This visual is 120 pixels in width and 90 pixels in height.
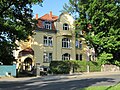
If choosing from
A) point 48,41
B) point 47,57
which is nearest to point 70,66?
point 47,57

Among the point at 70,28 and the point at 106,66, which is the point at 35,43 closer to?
the point at 70,28

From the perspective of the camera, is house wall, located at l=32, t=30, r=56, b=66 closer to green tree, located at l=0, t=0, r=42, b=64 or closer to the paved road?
green tree, located at l=0, t=0, r=42, b=64

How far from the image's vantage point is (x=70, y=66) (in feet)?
165

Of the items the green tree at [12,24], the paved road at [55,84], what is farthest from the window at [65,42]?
the paved road at [55,84]

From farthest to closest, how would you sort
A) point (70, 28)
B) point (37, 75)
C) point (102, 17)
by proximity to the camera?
point (70, 28), point (102, 17), point (37, 75)

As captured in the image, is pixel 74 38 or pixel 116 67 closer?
pixel 116 67

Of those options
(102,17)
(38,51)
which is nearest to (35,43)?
(38,51)

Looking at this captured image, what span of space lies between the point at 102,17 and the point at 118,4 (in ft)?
17.4

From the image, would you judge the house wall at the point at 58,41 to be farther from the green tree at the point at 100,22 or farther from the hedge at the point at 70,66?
the hedge at the point at 70,66

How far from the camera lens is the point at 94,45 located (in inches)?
2212

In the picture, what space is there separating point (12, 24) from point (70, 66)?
19184 millimetres

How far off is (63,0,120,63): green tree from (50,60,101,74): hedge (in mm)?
2791

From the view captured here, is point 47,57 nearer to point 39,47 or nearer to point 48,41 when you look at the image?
point 39,47

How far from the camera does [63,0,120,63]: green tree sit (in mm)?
54000
